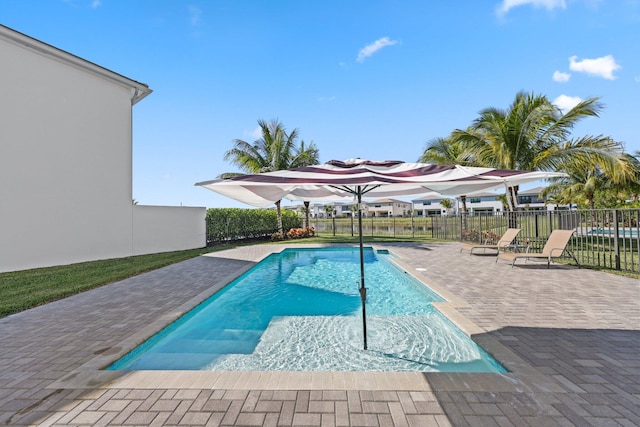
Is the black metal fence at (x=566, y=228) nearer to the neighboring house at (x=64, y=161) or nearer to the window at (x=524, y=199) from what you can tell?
the neighboring house at (x=64, y=161)

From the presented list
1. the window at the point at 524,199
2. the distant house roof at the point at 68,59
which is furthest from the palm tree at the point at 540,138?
the window at the point at 524,199

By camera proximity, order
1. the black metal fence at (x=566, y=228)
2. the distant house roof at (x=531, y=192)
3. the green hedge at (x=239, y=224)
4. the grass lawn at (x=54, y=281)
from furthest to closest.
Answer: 1. the distant house roof at (x=531, y=192)
2. the green hedge at (x=239, y=224)
3. the black metal fence at (x=566, y=228)
4. the grass lawn at (x=54, y=281)

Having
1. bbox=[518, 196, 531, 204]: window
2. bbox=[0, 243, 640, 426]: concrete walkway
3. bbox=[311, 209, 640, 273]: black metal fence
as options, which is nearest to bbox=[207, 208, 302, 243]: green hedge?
bbox=[311, 209, 640, 273]: black metal fence

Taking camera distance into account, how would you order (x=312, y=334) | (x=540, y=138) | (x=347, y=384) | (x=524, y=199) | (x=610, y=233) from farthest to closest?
(x=524, y=199), (x=540, y=138), (x=610, y=233), (x=312, y=334), (x=347, y=384)

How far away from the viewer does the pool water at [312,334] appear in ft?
12.4

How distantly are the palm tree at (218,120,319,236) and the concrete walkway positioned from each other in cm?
1576

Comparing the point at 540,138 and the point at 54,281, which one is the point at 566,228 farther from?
the point at 54,281

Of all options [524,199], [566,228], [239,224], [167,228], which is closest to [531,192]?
[524,199]

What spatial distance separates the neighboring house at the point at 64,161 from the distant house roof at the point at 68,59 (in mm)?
30

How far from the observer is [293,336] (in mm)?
4805

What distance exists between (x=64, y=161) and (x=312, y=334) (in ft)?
39.6

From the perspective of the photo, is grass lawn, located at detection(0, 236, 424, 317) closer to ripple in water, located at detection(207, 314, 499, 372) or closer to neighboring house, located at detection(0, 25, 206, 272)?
neighboring house, located at detection(0, 25, 206, 272)

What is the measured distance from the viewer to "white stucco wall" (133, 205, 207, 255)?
1362cm

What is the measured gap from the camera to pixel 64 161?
1114 cm
